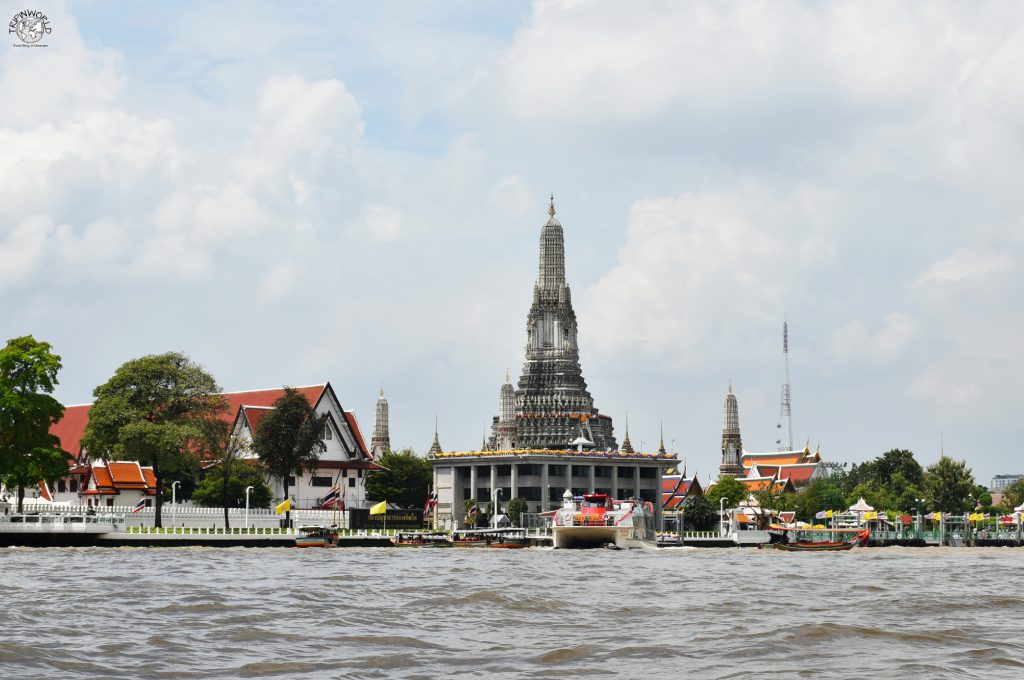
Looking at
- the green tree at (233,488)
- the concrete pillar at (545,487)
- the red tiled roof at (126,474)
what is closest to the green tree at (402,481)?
the concrete pillar at (545,487)

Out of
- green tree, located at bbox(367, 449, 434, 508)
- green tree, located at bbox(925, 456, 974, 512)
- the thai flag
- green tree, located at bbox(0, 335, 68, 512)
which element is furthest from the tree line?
green tree, located at bbox(0, 335, 68, 512)

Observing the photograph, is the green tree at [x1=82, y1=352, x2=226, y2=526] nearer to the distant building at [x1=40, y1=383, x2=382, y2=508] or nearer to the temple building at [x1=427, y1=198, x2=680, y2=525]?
the distant building at [x1=40, y1=383, x2=382, y2=508]

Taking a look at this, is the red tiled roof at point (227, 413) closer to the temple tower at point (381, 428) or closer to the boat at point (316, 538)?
the boat at point (316, 538)

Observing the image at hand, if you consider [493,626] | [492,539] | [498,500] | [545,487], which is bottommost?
[492,539]

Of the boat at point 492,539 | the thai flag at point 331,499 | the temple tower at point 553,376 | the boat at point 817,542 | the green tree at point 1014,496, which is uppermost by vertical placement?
the temple tower at point 553,376

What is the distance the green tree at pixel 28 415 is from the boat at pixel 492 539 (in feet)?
77.9

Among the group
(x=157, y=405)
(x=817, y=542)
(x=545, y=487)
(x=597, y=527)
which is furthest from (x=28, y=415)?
(x=545, y=487)

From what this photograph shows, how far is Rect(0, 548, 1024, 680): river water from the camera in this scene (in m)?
20.4

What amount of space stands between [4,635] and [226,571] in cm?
1962

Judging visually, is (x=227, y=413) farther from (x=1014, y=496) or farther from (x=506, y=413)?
(x=1014, y=496)

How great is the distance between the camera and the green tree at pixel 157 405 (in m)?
79.0

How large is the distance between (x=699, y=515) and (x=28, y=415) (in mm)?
58566

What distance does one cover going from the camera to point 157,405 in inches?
3199

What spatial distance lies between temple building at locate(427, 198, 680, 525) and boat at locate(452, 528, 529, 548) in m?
12.2
